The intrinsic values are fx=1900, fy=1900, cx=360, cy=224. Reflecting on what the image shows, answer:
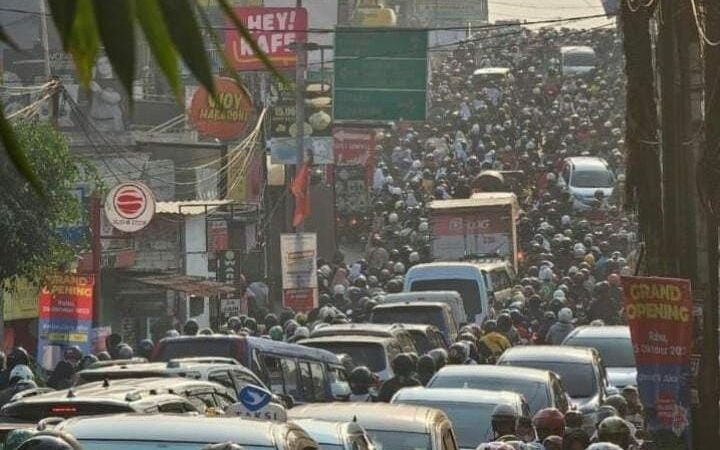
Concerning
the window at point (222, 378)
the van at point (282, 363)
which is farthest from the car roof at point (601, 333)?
the window at point (222, 378)

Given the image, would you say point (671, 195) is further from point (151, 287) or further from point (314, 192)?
point (314, 192)

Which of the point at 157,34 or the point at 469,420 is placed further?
the point at 469,420

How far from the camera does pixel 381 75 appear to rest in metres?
35.8

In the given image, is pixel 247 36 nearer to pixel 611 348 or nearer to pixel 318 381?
pixel 318 381

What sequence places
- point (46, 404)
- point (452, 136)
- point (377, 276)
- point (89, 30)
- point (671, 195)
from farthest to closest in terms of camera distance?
point (452, 136), point (377, 276), point (671, 195), point (46, 404), point (89, 30)

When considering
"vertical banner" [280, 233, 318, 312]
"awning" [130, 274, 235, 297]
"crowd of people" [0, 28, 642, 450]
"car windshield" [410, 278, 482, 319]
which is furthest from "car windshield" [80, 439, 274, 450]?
"car windshield" [410, 278, 482, 319]

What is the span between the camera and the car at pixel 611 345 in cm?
2284

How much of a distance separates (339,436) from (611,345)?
14521 millimetres

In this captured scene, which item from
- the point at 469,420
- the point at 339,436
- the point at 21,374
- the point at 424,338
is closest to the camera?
the point at 339,436

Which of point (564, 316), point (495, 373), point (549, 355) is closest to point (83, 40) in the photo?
point (495, 373)

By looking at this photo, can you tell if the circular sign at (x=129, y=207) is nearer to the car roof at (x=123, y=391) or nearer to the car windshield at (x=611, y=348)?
the car windshield at (x=611, y=348)

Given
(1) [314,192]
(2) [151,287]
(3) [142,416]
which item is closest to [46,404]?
(3) [142,416]

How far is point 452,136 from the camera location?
66.7 m

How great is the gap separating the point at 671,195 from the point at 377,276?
24.8 metres
